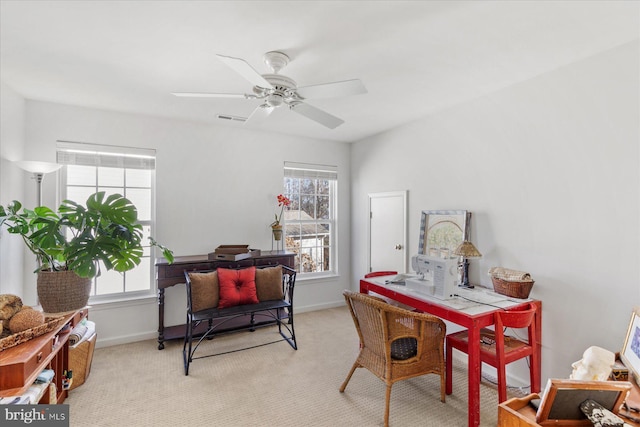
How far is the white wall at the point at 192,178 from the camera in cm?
316

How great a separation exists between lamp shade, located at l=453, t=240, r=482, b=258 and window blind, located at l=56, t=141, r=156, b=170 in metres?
3.43

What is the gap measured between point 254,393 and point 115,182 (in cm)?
275

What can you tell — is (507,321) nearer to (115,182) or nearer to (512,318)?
(512,318)

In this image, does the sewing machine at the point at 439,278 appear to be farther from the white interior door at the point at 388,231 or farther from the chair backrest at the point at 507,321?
the white interior door at the point at 388,231

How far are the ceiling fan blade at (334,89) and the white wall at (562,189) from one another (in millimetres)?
1594

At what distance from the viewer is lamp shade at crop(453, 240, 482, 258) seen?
264cm

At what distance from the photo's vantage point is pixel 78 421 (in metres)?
2.05

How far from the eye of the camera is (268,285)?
3.33 m

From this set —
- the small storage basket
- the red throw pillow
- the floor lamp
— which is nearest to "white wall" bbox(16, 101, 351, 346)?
the floor lamp

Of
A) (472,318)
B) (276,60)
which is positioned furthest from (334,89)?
(472,318)

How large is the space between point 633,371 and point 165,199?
4.09m

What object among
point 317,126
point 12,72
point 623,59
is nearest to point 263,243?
point 317,126

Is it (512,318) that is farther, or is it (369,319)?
(369,319)

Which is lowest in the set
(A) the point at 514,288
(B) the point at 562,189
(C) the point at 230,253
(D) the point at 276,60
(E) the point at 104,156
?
(A) the point at 514,288
